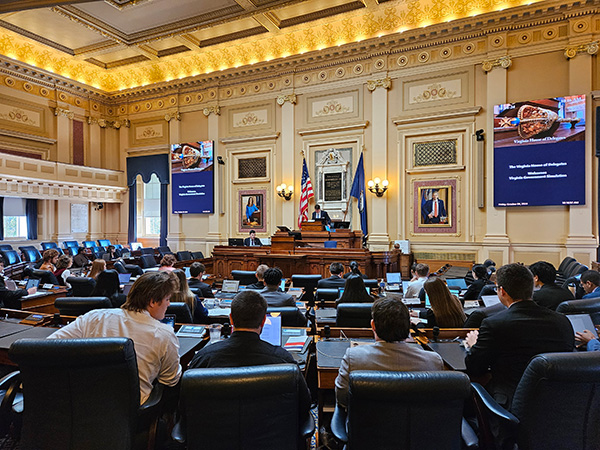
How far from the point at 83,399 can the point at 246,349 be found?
0.72 meters

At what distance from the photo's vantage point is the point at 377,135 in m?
9.84

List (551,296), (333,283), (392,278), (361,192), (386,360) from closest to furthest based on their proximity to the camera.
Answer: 1. (386,360)
2. (551,296)
3. (333,283)
4. (392,278)
5. (361,192)

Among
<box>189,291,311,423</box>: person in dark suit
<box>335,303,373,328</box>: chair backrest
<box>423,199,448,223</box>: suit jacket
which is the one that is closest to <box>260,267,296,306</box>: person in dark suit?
<box>335,303,373,328</box>: chair backrest

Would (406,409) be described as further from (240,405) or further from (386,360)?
(240,405)

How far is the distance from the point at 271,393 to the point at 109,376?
742 millimetres

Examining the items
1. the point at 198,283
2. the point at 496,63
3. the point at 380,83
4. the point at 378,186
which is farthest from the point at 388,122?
the point at 198,283

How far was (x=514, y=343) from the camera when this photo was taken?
185cm

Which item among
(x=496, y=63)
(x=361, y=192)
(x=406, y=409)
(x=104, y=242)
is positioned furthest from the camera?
(x=104, y=242)

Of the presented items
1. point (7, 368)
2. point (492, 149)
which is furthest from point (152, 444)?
point (492, 149)

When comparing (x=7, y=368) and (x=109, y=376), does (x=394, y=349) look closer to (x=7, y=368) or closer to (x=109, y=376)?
(x=109, y=376)

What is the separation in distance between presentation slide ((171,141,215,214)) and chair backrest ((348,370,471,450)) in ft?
36.0

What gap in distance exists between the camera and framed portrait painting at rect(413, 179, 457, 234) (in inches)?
364

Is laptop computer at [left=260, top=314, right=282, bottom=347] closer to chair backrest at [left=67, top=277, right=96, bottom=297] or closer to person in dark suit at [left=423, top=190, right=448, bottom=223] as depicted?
chair backrest at [left=67, top=277, right=96, bottom=297]

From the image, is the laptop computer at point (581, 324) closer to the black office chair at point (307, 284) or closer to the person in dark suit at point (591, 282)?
the person in dark suit at point (591, 282)
